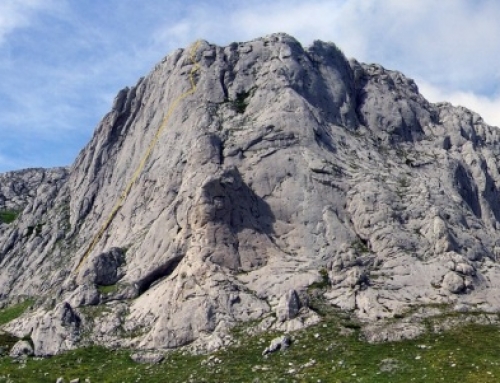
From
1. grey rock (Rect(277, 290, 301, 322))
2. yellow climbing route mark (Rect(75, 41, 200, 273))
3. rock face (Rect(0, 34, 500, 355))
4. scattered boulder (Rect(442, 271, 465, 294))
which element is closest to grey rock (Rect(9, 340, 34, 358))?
rock face (Rect(0, 34, 500, 355))

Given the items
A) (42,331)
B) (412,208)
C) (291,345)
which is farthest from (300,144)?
(42,331)

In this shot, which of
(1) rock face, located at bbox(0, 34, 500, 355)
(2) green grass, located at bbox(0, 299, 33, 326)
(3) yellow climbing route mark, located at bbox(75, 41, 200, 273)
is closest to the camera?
(1) rock face, located at bbox(0, 34, 500, 355)

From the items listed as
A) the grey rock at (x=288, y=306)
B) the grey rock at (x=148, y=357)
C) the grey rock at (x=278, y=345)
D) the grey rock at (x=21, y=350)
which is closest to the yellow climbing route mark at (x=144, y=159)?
the grey rock at (x=21, y=350)

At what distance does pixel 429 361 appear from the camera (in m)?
59.4

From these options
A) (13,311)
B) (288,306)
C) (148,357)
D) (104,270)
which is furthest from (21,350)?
(288,306)

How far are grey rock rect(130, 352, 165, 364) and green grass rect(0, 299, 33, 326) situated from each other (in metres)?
34.7

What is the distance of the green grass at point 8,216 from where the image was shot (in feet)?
604

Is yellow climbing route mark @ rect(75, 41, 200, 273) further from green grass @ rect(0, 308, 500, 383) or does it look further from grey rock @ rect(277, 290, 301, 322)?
grey rock @ rect(277, 290, 301, 322)

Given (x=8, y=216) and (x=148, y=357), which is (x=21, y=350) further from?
(x=8, y=216)

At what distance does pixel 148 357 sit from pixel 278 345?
1473cm

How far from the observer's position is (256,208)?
89.8 meters

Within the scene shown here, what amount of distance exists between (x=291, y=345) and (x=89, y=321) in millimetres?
27503

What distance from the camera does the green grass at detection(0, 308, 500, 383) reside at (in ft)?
189

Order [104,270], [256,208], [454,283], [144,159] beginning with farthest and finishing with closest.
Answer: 1. [144,159]
2. [256,208]
3. [104,270]
4. [454,283]
